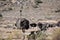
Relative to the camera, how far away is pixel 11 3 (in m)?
54.6

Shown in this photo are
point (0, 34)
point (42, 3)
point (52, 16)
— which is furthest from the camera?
point (42, 3)

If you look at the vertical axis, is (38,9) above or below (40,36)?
below

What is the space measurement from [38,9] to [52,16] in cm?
559

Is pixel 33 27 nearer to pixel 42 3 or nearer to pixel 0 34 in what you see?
pixel 0 34

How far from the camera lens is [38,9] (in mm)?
50469

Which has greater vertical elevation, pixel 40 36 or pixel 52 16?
pixel 40 36

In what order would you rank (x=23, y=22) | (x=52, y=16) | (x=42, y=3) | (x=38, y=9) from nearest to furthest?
(x=23, y=22), (x=52, y=16), (x=38, y=9), (x=42, y=3)

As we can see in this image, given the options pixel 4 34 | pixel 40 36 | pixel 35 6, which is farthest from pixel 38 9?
pixel 40 36

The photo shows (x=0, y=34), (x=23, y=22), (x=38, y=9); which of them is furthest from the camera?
(x=38, y=9)

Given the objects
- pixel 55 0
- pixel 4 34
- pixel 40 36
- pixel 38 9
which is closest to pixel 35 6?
pixel 38 9

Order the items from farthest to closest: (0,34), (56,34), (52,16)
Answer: (52,16)
(0,34)
(56,34)

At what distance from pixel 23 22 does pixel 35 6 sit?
16451 millimetres

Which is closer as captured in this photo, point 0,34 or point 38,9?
point 0,34

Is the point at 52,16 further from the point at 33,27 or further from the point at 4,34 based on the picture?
the point at 4,34
